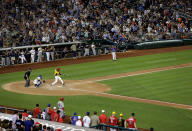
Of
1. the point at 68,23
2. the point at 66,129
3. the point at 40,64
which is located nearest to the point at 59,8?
the point at 68,23

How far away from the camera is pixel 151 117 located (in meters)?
18.1

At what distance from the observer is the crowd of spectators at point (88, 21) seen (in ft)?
123

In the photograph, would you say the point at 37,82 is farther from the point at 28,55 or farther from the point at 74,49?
the point at 74,49

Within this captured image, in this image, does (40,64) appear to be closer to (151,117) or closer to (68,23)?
(68,23)

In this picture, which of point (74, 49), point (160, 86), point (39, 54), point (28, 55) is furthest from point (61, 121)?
point (74, 49)

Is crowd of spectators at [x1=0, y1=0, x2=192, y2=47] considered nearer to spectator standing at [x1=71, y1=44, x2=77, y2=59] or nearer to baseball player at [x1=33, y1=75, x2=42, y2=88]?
spectator standing at [x1=71, y1=44, x2=77, y2=59]

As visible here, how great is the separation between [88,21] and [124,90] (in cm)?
1866

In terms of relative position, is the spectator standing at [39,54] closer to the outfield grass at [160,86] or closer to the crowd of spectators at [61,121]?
the outfield grass at [160,86]

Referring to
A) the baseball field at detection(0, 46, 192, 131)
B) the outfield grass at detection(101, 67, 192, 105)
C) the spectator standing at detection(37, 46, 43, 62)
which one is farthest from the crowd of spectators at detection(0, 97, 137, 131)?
the spectator standing at detection(37, 46, 43, 62)

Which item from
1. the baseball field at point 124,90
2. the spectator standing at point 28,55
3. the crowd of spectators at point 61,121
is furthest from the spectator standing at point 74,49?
the crowd of spectators at point 61,121

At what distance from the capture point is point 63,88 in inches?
981

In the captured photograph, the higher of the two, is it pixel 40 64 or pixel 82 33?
pixel 82 33

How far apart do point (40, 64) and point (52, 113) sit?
18340mm

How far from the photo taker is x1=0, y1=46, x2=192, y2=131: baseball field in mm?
18844
